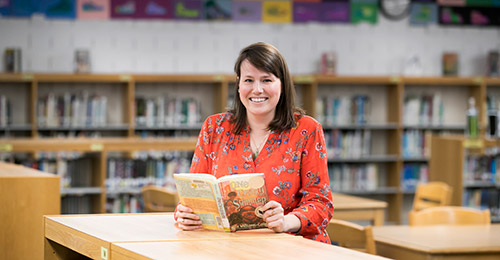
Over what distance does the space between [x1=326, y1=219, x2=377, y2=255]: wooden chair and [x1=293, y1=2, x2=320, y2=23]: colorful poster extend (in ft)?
18.5

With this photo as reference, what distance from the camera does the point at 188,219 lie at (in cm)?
252

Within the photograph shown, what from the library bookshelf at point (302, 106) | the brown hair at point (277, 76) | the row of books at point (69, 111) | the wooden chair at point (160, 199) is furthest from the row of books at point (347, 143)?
the brown hair at point (277, 76)

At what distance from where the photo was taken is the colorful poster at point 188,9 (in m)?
8.38

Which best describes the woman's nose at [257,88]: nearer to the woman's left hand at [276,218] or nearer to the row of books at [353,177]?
the woman's left hand at [276,218]

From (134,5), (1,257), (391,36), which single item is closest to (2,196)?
(1,257)

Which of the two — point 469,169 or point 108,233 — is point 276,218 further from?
point 469,169

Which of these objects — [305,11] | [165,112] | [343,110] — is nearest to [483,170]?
[343,110]

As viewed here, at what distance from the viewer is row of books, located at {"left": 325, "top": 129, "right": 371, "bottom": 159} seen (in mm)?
8492

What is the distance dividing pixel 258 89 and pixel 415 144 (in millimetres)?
6340

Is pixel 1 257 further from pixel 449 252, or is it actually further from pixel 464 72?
pixel 464 72

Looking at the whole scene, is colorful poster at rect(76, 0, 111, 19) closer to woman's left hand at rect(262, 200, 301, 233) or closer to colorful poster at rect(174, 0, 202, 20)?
colorful poster at rect(174, 0, 202, 20)

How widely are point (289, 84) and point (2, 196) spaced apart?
1.59 m

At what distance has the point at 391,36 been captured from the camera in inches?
355

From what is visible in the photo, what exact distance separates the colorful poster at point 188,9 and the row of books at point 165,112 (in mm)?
1029
